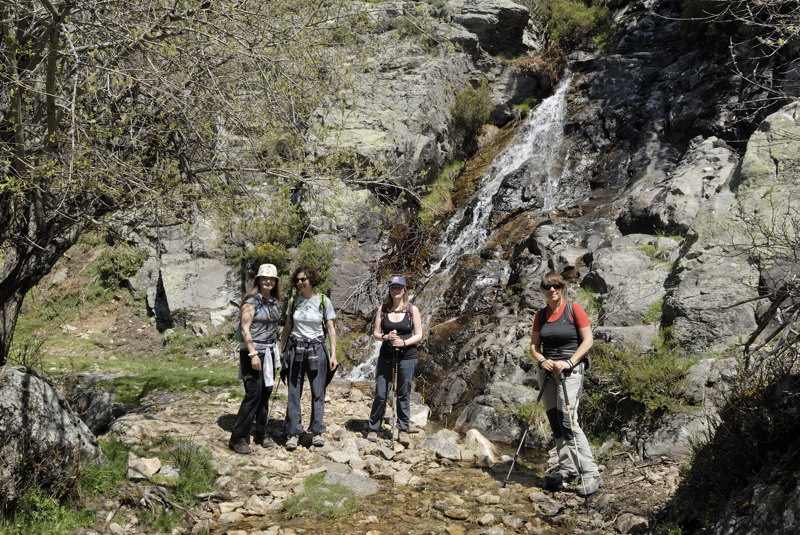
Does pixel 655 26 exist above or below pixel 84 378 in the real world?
above

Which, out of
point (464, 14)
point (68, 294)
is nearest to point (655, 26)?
point (464, 14)

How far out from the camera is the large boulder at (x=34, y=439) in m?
→ 4.02

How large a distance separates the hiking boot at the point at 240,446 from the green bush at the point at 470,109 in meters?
14.7

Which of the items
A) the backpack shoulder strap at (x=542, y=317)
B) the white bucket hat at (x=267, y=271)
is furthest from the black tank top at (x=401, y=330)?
the backpack shoulder strap at (x=542, y=317)

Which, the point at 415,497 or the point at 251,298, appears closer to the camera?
the point at 415,497

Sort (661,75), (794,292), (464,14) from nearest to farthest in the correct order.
Answer: 1. (794,292)
2. (661,75)
3. (464,14)

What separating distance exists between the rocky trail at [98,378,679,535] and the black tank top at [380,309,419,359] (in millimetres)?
1099

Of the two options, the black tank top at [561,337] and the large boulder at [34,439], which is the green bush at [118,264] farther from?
the black tank top at [561,337]

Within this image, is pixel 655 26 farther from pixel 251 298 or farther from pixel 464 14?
pixel 251 298

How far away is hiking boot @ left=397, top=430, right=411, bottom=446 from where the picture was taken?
6.86 meters

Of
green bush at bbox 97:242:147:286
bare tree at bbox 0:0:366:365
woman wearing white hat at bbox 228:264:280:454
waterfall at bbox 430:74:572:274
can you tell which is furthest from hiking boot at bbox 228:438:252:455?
green bush at bbox 97:242:147:286

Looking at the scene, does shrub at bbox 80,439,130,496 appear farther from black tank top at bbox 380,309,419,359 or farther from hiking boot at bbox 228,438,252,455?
black tank top at bbox 380,309,419,359

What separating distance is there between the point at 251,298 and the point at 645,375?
454 centimetres

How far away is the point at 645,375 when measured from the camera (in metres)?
6.34
